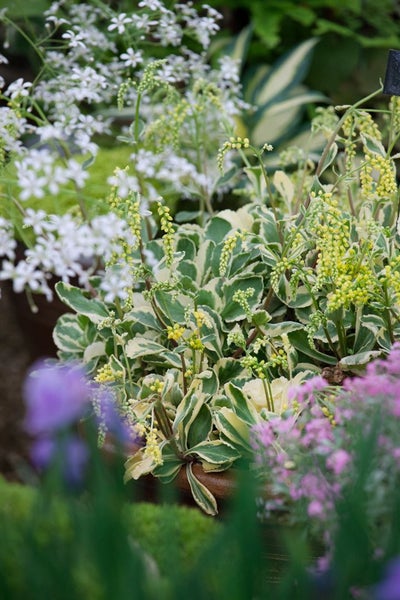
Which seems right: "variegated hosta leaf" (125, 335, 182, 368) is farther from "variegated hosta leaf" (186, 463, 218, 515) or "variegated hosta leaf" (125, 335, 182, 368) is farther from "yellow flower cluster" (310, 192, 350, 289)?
"yellow flower cluster" (310, 192, 350, 289)

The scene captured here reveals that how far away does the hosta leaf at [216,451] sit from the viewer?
1.51 metres

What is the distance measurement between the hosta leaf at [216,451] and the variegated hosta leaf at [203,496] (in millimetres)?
43

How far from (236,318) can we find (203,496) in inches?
13.8

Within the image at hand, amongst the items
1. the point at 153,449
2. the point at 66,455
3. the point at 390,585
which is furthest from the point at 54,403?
the point at 153,449

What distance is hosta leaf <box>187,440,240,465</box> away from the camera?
151 centimetres

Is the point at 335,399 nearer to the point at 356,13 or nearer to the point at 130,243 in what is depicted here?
the point at 130,243

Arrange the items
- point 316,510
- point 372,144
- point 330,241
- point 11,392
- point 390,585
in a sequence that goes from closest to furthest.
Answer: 1. point 390,585
2. point 316,510
3. point 330,241
4. point 372,144
5. point 11,392

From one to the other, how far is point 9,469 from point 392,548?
6.75ft

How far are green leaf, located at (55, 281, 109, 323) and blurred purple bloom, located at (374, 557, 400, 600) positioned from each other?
1.06 metres

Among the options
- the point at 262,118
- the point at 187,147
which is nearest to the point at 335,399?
the point at 187,147

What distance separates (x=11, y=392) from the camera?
10.3 ft

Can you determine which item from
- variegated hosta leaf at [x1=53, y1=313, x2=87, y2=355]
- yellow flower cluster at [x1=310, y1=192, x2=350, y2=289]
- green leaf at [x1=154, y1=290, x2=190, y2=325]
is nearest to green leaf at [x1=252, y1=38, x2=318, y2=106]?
variegated hosta leaf at [x1=53, y1=313, x2=87, y2=355]

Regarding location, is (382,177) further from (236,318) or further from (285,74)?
(285,74)

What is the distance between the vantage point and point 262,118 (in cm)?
317
